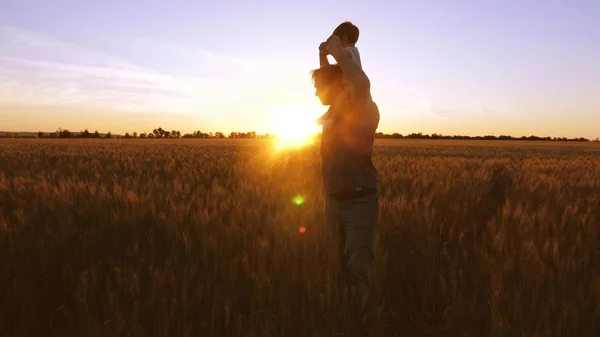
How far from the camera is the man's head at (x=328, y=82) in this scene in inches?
102

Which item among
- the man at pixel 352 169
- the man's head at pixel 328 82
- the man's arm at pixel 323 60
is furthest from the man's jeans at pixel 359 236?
the man's arm at pixel 323 60

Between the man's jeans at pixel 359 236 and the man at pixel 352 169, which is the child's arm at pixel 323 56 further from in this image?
the man's jeans at pixel 359 236

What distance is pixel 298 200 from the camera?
512 cm

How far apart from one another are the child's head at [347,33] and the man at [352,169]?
101 mm

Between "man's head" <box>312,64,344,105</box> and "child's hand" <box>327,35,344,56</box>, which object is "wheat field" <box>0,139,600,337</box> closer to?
"man's head" <box>312,64,344,105</box>

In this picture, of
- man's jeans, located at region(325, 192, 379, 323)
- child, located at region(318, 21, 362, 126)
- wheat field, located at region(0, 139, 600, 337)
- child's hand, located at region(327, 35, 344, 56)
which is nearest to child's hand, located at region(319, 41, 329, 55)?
child, located at region(318, 21, 362, 126)

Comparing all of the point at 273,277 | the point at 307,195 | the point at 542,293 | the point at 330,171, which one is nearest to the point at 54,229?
the point at 273,277

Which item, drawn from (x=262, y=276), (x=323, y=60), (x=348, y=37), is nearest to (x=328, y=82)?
(x=323, y=60)

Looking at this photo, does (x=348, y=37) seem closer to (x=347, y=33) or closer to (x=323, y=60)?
(x=347, y=33)

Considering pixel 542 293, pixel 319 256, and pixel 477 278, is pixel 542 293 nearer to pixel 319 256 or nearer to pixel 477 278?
pixel 477 278

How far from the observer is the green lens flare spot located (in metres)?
4.90

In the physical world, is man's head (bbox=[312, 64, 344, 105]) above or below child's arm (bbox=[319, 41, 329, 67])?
below

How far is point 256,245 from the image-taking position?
317 centimetres

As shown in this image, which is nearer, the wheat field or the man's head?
the wheat field
